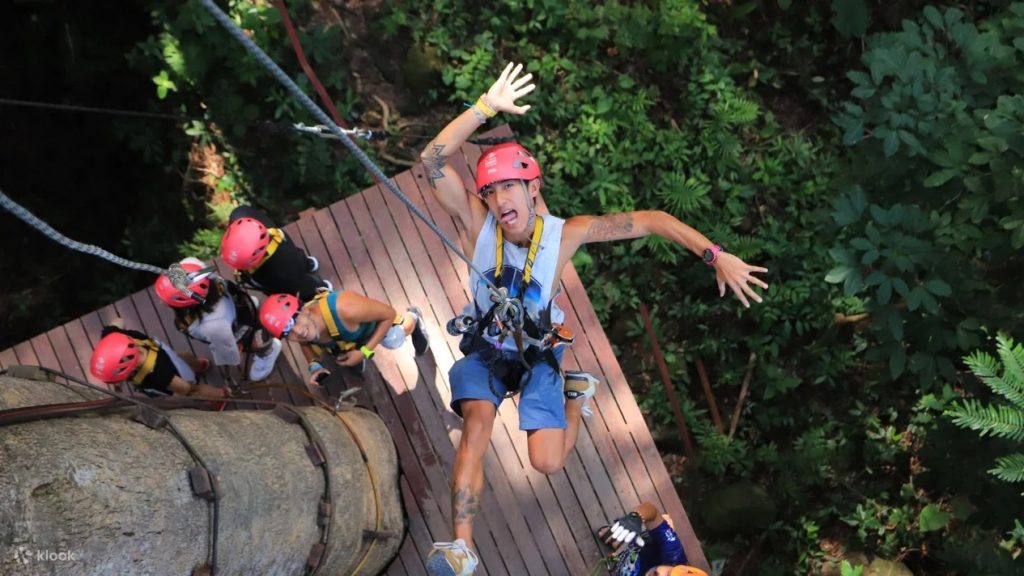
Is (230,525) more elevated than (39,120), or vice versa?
(39,120)

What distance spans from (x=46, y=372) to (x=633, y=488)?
338 centimetres

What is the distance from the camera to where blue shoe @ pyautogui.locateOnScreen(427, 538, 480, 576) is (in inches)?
133

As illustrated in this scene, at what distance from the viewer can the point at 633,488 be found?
4.82 m

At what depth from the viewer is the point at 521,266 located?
3965mm

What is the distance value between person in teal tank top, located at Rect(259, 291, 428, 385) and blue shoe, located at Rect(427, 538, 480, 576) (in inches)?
53.2

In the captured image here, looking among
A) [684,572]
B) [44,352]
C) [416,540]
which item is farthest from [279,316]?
[684,572]

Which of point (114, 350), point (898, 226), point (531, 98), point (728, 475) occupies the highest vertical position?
point (531, 98)

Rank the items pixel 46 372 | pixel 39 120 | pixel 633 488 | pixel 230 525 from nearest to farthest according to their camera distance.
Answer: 1. pixel 230 525
2. pixel 46 372
3. pixel 633 488
4. pixel 39 120

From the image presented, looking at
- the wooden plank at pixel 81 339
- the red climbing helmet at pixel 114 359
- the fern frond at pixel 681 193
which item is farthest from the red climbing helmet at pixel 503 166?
the wooden plank at pixel 81 339

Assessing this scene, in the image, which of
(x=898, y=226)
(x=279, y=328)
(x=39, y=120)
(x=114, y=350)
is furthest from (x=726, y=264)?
(x=39, y=120)

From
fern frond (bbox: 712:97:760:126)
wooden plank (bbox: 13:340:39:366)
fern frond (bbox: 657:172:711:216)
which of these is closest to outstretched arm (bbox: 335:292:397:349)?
wooden plank (bbox: 13:340:39:366)

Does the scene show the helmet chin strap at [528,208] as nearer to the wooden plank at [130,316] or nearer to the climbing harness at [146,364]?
the climbing harness at [146,364]

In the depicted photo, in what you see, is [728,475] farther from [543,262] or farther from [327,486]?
[327,486]

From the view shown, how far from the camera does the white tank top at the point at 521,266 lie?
12.9 feet
